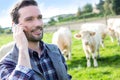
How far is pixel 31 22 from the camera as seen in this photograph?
136 inches

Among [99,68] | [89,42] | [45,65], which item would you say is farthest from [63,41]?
[45,65]

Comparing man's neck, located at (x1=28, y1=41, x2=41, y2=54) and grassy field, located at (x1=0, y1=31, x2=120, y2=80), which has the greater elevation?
man's neck, located at (x1=28, y1=41, x2=41, y2=54)

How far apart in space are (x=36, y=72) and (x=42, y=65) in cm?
18

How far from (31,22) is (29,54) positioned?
330 millimetres

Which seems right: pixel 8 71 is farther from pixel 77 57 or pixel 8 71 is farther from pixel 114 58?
pixel 77 57

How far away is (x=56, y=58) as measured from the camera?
3.71 metres

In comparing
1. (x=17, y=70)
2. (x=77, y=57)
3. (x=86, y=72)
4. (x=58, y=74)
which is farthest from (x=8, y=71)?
(x=77, y=57)

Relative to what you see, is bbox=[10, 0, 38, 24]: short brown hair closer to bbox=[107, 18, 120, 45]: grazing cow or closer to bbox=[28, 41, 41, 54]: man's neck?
bbox=[28, 41, 41, 54]: man's neck

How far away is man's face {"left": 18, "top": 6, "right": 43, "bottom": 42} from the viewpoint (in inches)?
136

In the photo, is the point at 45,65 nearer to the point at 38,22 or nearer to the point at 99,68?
the point at 38,22

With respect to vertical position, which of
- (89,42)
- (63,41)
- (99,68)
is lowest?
(99,68)

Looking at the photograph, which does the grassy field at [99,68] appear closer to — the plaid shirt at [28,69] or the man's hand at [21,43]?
the plaid shirt at [28,69]

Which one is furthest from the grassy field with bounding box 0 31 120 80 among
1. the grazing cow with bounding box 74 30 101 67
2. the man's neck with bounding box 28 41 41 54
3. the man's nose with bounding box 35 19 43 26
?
the man's nose with bounding box 35 19 43 26

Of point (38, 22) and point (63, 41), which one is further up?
point (38, 22)
